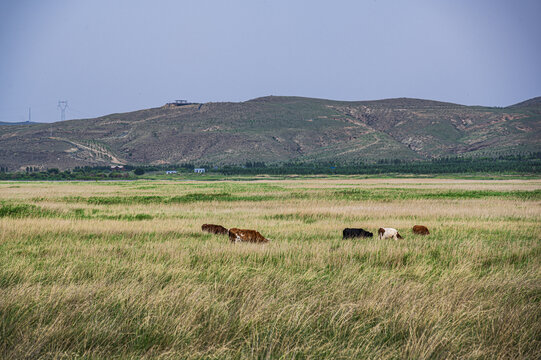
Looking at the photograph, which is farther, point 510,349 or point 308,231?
point 308,231

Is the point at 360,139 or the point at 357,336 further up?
the point at 360,139

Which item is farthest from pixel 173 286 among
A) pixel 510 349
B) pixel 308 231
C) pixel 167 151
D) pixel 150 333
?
pixel 167 151

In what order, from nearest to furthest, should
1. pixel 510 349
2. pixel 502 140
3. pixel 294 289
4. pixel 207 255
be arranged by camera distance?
pixel 510 349
pixel 294 289
pixel 207 255
pixel 502 140

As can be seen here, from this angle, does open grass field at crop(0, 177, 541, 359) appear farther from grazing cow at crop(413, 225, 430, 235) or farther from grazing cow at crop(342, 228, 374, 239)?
grazing cow at crop(413, 225, 430, 235)

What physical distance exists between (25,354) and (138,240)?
30.8 ft

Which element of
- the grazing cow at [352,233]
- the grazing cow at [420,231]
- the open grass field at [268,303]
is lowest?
the grazing cow at [420,231]

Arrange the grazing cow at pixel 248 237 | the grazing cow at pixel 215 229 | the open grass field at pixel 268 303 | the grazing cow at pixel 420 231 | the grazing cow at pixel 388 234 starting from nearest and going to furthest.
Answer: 1. the open grass field at pixel 268 303
2. the grazing cow at pixel 248 237
3. the grazing cow at pixel 388 234
4. the grazing cow at pixel 215 229
5. the grazing cow at pixel 420 231

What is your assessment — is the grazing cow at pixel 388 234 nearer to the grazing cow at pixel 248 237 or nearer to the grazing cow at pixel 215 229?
the grazing cow at pixel 248 237

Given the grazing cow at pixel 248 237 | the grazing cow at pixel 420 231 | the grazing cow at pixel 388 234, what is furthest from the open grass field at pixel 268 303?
the grazing cow at pixel 420 231

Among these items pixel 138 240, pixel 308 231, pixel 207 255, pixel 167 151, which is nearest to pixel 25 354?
pixel 207 255

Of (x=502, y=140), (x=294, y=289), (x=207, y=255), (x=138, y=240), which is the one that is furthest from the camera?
(x=502, y=140)

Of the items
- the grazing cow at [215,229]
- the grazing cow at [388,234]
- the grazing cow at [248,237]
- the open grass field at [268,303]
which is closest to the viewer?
the open grass field at [268,303]

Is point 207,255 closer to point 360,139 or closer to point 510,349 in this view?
point 510,349

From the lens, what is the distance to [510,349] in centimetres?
536
